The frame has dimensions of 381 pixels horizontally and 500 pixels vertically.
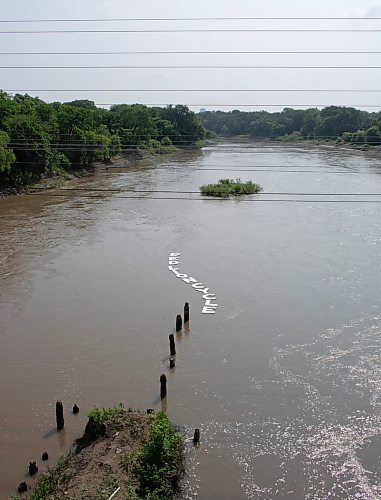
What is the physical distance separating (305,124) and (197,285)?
10219cm

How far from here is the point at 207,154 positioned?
87.2 meters

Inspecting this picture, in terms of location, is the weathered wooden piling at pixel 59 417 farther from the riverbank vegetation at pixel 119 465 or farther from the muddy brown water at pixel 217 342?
the riverbank vegetation at pixel 119 465

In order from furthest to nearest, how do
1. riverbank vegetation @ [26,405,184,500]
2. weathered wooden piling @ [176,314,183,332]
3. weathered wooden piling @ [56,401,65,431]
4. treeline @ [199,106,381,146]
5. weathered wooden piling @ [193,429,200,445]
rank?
treeline @ [199,106,381,146]
weathered wooden piling @ [176,314,183,332]
weathered wooden piling @ [56,401,65,431]
weathered wooden piling @ [193,429,200,445]
riverbank vegetation @ [26,405,184,500]

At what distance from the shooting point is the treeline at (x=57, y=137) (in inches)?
1770

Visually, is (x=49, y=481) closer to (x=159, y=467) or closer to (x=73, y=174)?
(x=159, y=467)

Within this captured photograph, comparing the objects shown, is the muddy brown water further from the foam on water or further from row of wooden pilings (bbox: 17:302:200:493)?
row of wooden pilings (bbox: 17:302:200:493)

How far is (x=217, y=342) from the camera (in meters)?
18.3

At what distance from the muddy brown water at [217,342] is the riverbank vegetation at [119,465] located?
0.65 m

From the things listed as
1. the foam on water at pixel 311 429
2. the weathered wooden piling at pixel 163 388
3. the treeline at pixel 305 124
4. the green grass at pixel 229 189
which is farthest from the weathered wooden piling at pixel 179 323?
the treeline at pixel 305 124

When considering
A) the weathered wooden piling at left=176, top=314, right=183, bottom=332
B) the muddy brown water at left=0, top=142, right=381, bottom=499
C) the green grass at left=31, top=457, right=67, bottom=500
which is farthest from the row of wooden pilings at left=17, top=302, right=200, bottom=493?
the weathered wooden piling at left=176, top=314, right=183, bottom=332

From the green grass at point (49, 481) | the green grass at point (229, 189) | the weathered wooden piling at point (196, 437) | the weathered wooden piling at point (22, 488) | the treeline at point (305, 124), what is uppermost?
the treeline at point (305, 124)

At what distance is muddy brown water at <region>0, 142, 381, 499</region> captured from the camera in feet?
40.9

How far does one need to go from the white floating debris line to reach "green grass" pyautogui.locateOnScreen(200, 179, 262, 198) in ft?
64.7

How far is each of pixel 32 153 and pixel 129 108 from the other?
115 feet
